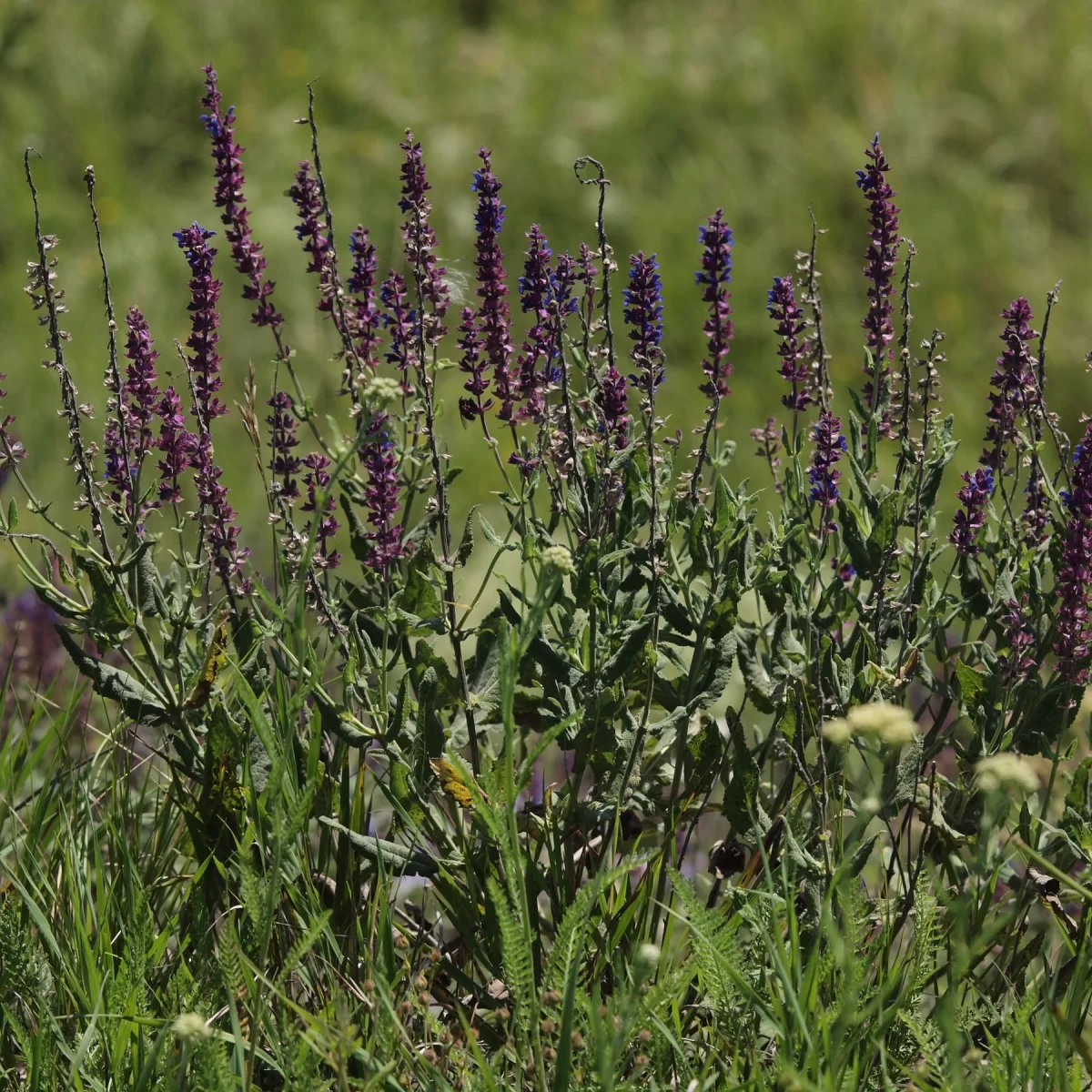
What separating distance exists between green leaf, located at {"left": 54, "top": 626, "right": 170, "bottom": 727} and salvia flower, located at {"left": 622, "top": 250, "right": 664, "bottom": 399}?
31.8 inches

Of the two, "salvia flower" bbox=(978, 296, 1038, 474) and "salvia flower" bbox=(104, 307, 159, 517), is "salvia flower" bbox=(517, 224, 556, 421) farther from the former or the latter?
"salvia flower" bbox=(978, 296, 1038, 474)

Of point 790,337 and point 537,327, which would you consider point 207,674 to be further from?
point 790,337

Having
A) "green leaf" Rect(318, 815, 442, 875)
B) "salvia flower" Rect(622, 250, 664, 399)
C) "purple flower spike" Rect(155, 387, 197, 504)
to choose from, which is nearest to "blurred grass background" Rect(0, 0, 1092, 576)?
"purple flower spike" Rect(155, 387, 197, 504)

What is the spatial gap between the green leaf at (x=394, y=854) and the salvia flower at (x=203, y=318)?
2.02 ft

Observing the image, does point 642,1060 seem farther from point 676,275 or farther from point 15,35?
point 676,275

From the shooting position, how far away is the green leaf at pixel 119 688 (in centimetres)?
180

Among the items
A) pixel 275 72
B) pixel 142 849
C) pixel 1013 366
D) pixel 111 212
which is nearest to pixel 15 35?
pixel 142 849

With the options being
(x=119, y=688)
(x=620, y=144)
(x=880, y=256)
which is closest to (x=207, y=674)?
(x=119, y=688)

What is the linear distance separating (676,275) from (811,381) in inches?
182

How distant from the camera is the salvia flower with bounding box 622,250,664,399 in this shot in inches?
73.7

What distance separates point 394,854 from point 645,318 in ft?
2.64

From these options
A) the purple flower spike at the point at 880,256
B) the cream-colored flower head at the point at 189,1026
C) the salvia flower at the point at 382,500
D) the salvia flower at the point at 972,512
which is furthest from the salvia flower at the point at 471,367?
the cream-colored flower head at the point at 189,1026

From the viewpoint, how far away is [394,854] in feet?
6.03

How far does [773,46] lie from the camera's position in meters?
7.82
